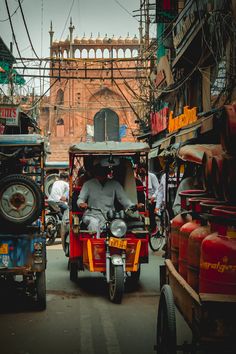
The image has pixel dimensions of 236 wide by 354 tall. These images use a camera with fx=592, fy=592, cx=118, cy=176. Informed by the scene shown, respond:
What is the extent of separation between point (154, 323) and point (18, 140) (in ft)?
10.3

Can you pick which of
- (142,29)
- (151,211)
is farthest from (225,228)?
(142,29)

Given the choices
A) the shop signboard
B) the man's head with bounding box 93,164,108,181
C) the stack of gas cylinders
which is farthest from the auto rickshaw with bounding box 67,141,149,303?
the shop signboard

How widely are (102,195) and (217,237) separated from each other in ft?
20.4

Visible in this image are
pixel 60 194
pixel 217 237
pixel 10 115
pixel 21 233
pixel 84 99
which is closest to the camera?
pixel 217 237

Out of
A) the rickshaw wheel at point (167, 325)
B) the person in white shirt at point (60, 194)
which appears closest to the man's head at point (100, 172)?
the rickshaw wheel at point (167, 325)

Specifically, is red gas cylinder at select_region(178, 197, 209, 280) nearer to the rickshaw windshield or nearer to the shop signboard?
the rickshaw windshield

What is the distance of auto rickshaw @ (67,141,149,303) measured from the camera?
8.95 metres

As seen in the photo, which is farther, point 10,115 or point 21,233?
point 10,115

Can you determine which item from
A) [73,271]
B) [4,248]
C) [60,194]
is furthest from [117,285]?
[60,194]

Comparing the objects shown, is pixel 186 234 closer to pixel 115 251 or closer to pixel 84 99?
pixel 115 251

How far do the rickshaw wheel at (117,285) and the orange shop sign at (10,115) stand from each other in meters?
10.5

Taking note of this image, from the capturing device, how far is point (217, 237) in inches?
154

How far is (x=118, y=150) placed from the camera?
9.89 metres

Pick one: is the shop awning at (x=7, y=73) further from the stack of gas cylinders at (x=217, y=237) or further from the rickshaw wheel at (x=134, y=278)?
the stack of gas cylinders at (x=217, y=237)
